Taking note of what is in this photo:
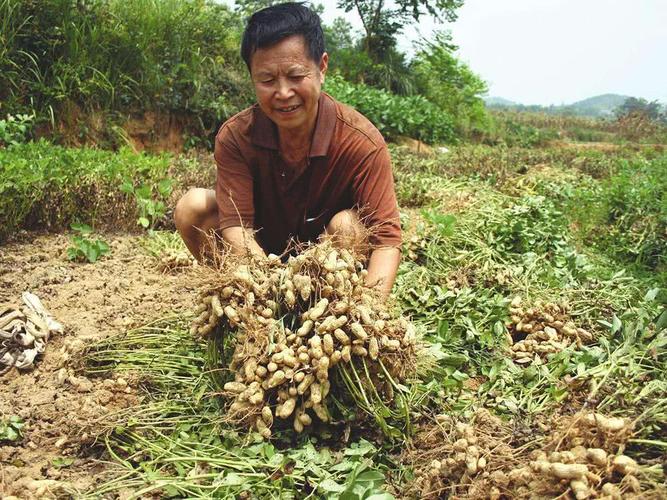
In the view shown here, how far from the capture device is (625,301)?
108 inches

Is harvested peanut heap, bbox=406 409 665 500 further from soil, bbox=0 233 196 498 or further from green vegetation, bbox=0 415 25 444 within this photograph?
green vegetation, bbox=0 415 25 444

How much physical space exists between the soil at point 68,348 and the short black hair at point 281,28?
3.13 feet

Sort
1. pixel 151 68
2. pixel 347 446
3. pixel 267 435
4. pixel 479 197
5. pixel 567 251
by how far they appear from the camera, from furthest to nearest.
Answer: pixel 151 68
pixel 479 197
pixel 567 251
pixel 347 446
pixel 267 435

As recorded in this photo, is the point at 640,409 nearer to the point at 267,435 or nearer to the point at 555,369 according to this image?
the point at 555,369

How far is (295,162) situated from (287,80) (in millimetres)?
375

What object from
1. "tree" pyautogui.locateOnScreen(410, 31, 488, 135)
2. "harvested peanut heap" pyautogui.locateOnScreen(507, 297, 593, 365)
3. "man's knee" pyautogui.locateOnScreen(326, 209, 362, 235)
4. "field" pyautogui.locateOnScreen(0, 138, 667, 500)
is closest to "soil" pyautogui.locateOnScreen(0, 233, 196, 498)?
"field" pyautogui.locateOnScreen(0, 138, 667, 500)

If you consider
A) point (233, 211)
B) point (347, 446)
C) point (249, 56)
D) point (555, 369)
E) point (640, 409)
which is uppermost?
point (249, 56)

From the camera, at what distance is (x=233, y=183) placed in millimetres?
2461

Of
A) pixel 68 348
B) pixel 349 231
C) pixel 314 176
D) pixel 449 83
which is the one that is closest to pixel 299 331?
pixel 349 231

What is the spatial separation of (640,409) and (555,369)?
1.76 feet

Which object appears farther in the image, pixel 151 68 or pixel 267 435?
pixel 151 68

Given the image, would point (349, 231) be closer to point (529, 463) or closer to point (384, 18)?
point (529, 463)

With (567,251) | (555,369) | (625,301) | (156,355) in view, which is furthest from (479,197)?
(156,355)

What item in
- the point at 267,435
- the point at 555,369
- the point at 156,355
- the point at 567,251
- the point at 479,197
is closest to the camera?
the point at 267,435
